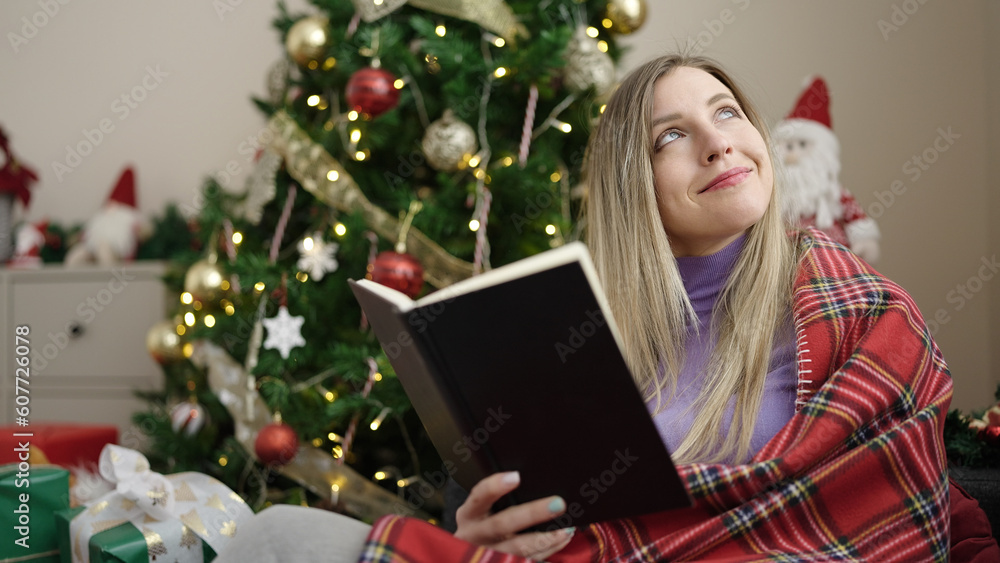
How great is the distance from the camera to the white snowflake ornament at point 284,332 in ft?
4.89

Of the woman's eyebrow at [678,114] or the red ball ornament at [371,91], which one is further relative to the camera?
the red ball ornament at [371,91]

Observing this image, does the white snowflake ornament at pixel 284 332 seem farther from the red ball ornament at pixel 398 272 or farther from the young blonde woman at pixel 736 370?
the young blonde woman at pixel 736 370

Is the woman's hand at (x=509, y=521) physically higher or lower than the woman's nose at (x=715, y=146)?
lower


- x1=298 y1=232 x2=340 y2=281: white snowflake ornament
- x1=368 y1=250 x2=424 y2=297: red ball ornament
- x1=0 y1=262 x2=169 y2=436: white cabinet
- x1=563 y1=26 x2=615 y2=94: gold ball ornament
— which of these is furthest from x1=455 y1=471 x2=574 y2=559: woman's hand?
x1=0 y1=262 x2=169 y2=436: white cabinet

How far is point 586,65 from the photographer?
4.73 ft

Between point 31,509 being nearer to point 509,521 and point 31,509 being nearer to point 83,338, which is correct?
point 509,521

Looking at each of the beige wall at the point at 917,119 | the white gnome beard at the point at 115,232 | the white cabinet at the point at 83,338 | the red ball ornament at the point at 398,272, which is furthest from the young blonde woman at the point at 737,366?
the white gnome beard at the point at 115,232

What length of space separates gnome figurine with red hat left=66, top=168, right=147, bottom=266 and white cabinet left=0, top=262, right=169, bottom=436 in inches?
3.7

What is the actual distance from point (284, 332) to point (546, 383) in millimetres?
1009

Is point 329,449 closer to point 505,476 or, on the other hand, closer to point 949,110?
point 505,476

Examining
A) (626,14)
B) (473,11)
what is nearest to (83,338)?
(473,11)

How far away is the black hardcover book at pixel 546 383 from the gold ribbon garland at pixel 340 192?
796 millimetres

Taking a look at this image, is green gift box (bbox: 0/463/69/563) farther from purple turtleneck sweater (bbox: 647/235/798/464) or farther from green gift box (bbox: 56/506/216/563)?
purple turtleneck sweater (bbox: 647/235/798/464)

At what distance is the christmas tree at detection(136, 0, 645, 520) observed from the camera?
1.44 m
